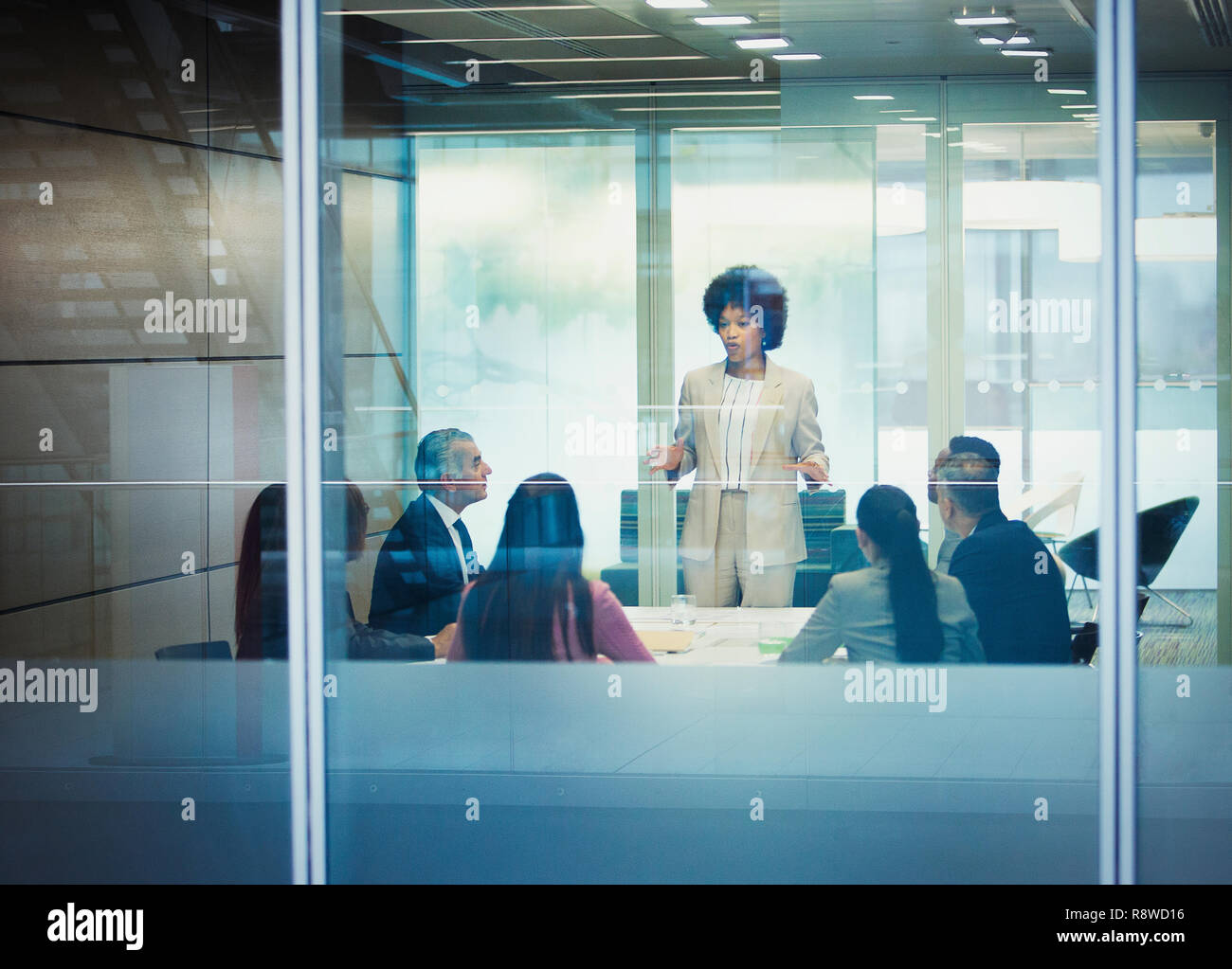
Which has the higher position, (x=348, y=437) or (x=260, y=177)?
(x=260, y=177)

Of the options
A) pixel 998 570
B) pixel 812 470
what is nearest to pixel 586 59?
pixel 812 470

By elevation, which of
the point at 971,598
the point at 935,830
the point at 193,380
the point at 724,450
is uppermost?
the point at 193,380

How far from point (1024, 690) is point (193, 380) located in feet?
7.43

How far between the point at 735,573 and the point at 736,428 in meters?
0.38

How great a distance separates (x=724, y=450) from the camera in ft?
9.70

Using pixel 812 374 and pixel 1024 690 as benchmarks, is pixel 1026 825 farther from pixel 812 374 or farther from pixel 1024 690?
pixel 812 374

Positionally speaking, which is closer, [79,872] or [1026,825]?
[1026,825]

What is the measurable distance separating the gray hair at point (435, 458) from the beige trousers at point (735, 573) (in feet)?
2.16

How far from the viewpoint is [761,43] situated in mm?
2875

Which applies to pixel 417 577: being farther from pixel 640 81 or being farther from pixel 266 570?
pixel 640 81

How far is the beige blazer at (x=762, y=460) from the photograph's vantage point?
2.93 m

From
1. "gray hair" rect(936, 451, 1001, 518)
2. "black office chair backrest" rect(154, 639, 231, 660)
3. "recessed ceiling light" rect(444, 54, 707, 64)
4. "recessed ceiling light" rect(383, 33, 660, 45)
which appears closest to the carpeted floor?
"gray hair" rect(936, 451, 1001, 518)
